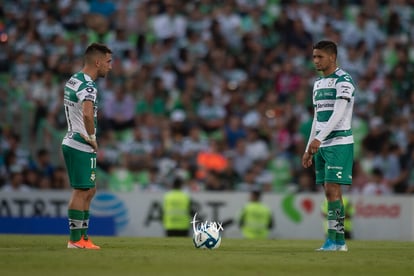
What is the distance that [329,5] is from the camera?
89.2 ft

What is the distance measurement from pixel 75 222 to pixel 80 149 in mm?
908

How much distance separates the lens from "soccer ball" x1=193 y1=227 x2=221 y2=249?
40.9 feet

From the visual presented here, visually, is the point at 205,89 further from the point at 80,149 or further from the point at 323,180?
the point at 80,149

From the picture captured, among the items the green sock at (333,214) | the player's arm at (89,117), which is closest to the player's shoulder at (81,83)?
the player's arm at (89,117)

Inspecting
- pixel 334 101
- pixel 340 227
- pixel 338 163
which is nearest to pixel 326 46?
pixel 334 101

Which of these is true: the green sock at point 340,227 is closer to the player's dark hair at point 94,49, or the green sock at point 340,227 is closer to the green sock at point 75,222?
the green sock at point 75,222

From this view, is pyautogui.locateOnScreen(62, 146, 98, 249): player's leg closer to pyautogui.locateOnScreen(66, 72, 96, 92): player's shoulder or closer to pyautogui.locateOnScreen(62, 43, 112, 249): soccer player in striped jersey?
pyautogui.locateOnScreen(62, 43, 112, 249): soccer player in striped jersey

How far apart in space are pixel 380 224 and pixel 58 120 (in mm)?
7857

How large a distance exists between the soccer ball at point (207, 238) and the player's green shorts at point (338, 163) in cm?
156

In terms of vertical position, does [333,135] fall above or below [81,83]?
below

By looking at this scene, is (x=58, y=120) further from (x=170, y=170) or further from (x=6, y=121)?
(x=170, y=170)

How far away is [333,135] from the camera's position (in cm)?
1237

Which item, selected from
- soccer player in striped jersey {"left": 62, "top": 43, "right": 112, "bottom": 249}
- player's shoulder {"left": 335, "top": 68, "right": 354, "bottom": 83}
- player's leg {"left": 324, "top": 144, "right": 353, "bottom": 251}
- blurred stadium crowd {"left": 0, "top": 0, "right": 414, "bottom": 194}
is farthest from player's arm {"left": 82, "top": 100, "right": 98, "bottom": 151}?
blurred stadium crowd {"left": 0, "top": 0, "right": 414, "bottom": 194}

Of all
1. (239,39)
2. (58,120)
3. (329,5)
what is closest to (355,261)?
(58,120)
